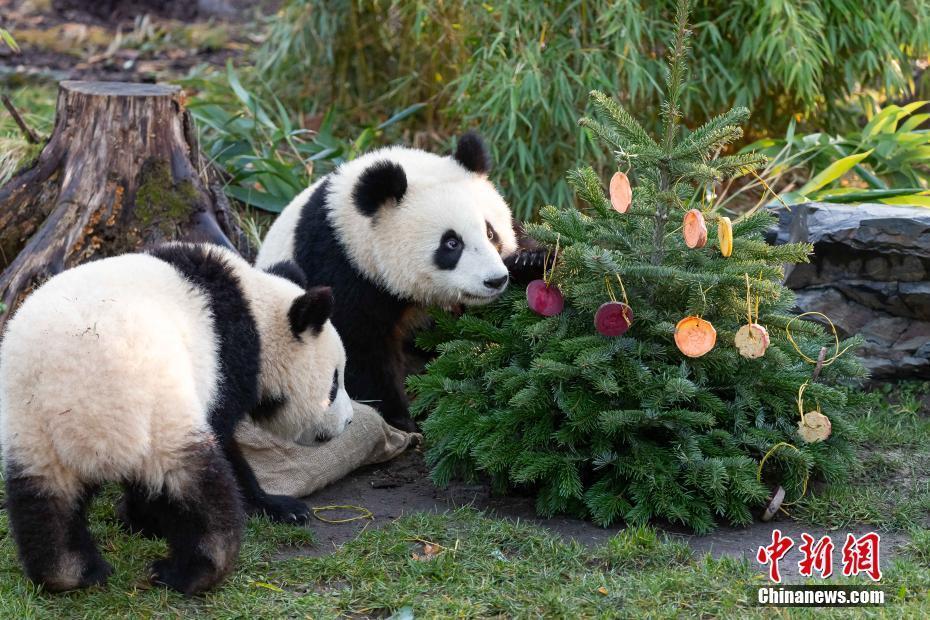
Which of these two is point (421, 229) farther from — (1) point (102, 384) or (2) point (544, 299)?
(1) point (102, 384)

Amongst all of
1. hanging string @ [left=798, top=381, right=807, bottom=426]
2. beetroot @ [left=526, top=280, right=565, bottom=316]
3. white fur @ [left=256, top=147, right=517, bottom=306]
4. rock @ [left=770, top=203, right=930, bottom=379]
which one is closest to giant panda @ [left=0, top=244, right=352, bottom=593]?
beetroot @ [left=526, top=280, right=565, bottom=316]

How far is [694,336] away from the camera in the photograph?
3.48 m

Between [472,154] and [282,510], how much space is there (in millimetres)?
1803

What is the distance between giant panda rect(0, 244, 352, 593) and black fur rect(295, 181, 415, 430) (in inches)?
37.6

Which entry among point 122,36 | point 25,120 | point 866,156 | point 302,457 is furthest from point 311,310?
point 122,36

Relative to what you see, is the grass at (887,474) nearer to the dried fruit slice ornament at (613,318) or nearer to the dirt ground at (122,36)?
the dried fruit slice ornament at (613,318)

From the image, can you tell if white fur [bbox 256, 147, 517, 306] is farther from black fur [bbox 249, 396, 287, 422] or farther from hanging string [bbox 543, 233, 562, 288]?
black fur [bbox 249, 396, 287, 422]

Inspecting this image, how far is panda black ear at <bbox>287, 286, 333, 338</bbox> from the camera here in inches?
140

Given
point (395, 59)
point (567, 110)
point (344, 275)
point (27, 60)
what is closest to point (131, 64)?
point (27, 60)

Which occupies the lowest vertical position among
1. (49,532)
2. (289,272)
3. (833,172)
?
(833,172)

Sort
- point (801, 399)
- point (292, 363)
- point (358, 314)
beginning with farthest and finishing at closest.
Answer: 1. point (358, 314)
2. point (801, 399)
3. point (292, 363)

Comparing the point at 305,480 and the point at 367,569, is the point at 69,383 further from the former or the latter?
the point at 305,480

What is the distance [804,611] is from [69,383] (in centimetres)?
222

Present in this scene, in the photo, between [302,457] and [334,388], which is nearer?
[334,388]
